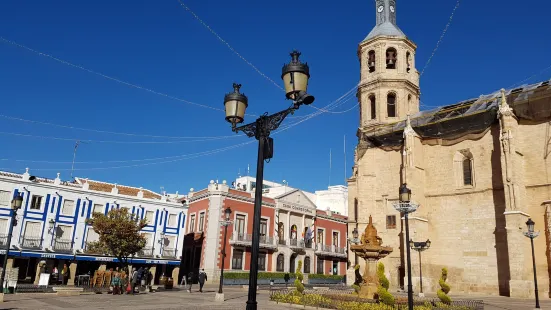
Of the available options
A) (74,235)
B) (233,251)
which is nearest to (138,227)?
(74,235)

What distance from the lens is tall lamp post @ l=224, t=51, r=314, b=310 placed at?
19.0ft

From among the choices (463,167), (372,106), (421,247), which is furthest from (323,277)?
(421,247)

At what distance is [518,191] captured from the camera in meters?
23.1

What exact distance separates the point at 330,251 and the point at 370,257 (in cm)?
2867

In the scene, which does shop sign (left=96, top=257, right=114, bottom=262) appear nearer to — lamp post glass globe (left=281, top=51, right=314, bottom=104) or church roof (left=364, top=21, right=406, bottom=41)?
church roof (left=364, top=21, right=406, bottom=41)

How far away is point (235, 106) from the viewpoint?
274 inches

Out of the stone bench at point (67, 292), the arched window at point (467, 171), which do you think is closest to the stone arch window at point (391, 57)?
the arched window at point (467, 171)

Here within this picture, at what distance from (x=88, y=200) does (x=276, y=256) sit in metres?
17.7

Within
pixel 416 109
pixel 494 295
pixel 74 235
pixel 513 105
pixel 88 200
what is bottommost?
pixel 494 295

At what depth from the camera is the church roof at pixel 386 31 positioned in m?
34.4

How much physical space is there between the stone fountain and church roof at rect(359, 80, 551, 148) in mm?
12944

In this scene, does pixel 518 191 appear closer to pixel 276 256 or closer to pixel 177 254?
pixel 276 256

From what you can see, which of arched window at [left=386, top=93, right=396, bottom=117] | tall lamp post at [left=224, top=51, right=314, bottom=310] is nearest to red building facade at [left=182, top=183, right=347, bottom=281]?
arched window at [left=386, top=93, right=396, bottom=117]

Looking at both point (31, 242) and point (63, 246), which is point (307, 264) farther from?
point (31, 242)
